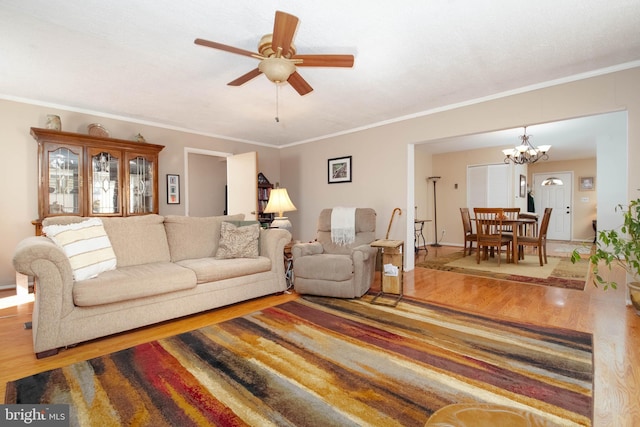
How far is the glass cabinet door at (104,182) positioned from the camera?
4.00 m

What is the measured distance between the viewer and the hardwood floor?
65.9 inches

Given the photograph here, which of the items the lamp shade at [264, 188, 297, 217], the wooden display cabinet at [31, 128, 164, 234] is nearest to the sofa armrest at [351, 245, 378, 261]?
the lamp shade at [264, 188, 297, 217]

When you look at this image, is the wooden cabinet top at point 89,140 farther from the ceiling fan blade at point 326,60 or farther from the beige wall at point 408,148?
the ceiling fan blade at point 326,60

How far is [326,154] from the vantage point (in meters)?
5.71

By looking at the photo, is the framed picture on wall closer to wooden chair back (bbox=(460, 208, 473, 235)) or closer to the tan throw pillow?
wooden chair back (bbox=(460, 208, 473, 235))

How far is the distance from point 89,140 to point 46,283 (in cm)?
259

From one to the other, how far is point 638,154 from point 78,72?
5387mm

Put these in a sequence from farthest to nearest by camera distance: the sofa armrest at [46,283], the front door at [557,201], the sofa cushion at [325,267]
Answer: the front door at [557,201] → the sofa cushion at [325,267] → the sofa armrest at [46,283]

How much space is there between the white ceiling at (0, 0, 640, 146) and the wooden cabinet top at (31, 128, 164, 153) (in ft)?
1.41

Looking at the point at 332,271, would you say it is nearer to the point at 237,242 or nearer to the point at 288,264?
the point at 288,264

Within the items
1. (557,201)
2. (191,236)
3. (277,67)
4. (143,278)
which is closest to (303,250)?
(191,236)

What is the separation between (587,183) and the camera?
8.17 meters

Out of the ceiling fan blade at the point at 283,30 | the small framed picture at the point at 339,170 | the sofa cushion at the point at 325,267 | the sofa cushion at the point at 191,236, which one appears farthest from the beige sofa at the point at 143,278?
the small framed picture at the point at 339,170

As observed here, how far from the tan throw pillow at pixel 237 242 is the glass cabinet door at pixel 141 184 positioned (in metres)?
1.77
